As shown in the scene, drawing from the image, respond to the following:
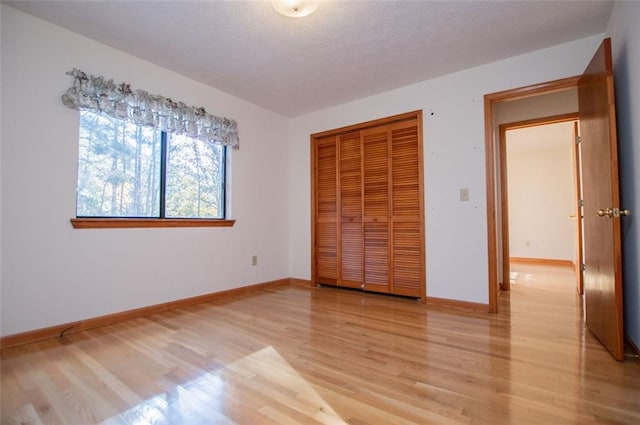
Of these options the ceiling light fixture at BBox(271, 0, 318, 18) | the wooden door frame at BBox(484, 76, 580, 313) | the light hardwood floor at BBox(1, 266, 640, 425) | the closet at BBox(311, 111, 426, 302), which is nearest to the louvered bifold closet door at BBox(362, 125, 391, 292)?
the closet at BBox(311, 111, 426, 302)

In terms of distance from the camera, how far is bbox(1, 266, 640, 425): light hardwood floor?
1.28 m

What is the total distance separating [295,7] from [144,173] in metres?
1.89

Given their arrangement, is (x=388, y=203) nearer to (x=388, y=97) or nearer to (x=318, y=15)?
(x=388, y=97)

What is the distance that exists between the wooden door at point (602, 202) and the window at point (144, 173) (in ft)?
10.7

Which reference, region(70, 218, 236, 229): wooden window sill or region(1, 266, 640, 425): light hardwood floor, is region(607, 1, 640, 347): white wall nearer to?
region(1, 266, 640, 425): light hardwood floor

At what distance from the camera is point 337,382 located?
60.0 inches

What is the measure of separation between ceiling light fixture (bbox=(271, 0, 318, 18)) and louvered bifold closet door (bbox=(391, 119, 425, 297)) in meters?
1.69

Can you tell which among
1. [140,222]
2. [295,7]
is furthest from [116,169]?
[295,7]

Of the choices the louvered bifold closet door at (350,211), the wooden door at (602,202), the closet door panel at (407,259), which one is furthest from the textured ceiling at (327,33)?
the closet door panel at (407,259)

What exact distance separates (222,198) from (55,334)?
181 cm

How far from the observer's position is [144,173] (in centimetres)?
273

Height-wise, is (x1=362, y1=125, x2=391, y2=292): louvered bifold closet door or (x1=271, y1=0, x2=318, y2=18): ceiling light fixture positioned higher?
(x1=271, y1=0, x2=318, y2=18): ceiling light fixture

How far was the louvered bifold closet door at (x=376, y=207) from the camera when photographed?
11.1ft

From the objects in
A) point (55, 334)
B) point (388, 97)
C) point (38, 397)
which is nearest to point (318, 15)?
point (388, 97)
